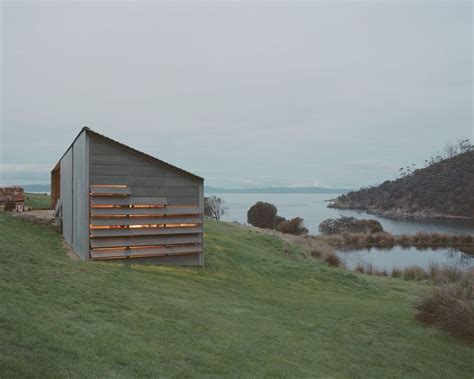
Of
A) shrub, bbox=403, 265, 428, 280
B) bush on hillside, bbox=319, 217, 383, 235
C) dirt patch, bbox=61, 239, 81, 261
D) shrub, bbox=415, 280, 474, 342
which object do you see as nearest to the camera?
shrub, bbox=415, 280, 474, 342

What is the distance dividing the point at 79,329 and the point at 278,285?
23.4 ft

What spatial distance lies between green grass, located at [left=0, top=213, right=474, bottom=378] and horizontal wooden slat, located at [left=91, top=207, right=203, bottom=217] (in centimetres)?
127

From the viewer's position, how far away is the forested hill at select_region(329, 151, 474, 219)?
184 ft

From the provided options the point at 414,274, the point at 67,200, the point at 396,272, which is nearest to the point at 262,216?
the point at 396,272

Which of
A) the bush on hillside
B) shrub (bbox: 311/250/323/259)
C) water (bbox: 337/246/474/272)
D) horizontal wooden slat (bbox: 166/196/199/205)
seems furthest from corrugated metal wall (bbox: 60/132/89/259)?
the bush on hillside

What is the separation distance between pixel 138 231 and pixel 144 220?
32cm

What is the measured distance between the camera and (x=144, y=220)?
10438 mm

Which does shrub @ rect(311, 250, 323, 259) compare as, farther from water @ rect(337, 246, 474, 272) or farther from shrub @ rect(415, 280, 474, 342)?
shrub @ rect(415, 280, 474, 342)

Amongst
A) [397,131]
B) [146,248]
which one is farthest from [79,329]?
[397,131]

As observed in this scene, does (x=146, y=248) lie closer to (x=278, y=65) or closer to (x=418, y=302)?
(x=418, y=302)

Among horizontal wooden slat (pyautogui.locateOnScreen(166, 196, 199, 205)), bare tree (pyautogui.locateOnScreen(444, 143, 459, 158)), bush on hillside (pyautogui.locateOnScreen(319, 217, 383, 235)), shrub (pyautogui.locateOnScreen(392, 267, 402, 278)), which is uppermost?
bare tree (pyautogui.locateOnScreen(444, 143, 459, 158))

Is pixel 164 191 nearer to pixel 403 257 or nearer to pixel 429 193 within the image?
pixel 403 257

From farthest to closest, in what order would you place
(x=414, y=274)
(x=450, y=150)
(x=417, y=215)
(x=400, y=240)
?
1. (x=450, y=150)
2. (x=417, y=215)
3. (x=400, y=240)
4. (x=414, y=274)

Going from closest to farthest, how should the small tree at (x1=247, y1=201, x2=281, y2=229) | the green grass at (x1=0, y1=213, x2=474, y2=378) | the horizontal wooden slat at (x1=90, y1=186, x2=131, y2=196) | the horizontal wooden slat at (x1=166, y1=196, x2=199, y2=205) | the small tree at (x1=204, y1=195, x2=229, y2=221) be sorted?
the green grass at (x1=0, y1=213, x2=474, y2=378) → the horizontal wooden slat at (x1=90, y1=186, x2=131, y2=196) → the horizontal wooden slat at (x1=166, y1=196, x2=199, y2=205) → the small tree at (x1=247, y1=201, x2=281, y2=229) → the small tree at (x1=204, y1=195, x2=229, y2=221)
